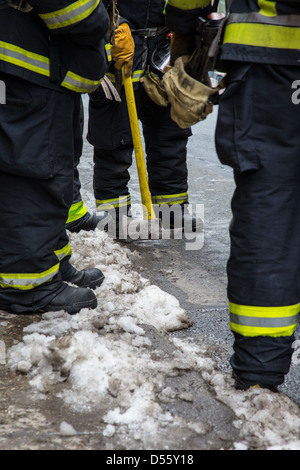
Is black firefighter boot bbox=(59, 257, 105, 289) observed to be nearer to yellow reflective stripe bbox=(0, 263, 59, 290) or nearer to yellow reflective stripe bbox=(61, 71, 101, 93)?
yellow reflective stripe bbox=(0, 263, 59, 290)

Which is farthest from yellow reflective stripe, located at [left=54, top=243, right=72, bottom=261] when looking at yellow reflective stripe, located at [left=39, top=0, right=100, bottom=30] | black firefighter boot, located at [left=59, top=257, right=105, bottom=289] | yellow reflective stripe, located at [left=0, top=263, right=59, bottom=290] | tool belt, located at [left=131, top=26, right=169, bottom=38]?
Answer: tool belt, located at [left=131, top=26, right=169, bottom=38]

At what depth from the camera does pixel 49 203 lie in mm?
2170

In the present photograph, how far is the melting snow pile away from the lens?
1.55 meters

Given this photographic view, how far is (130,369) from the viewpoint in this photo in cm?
179

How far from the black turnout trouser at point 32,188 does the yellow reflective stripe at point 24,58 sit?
62mm

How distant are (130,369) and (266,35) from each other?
1.12 m

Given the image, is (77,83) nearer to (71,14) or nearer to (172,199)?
(71,14)

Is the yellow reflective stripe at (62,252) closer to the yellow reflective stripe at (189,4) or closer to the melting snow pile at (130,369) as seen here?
the melting snow pile at (130,369)

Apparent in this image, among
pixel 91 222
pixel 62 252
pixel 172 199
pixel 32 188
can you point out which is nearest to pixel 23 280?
pixel 62 252

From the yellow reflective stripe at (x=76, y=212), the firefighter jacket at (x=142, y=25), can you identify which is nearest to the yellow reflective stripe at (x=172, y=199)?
the yellow reflective stripe at (x=76, y=212)

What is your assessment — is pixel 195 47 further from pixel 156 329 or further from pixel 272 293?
pixel 156 329

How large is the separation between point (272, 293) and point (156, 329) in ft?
2.24

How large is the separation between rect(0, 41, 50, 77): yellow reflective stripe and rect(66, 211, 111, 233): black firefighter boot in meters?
1.33
